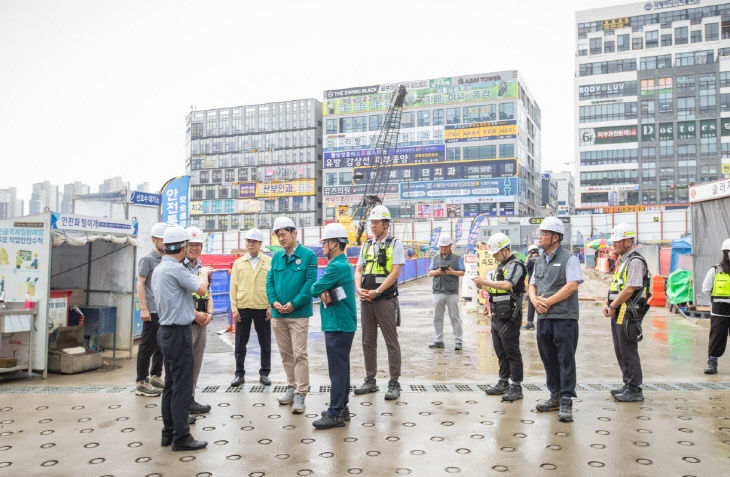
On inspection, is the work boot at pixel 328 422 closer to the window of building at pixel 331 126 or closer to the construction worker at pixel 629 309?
the construction worker at pixel 629 309

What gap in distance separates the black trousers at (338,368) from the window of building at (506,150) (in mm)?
77269

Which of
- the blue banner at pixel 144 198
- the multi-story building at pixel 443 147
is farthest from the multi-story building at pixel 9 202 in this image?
the blue banner at pixel 144 198

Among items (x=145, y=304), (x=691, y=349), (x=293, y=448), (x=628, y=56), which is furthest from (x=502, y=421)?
(x=628, y=56)

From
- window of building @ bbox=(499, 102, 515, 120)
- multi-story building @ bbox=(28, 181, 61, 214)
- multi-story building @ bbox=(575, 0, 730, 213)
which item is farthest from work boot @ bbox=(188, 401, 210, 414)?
multi-story building @ bbox=(28, 181, 61, 214)

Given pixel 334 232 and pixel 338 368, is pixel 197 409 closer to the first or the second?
Result: pixel 338 368

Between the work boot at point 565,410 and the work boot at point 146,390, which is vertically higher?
the work boot at point 565,410

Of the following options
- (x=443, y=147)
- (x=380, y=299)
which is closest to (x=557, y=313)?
(x=380, y=299)

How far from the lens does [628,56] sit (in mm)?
71250

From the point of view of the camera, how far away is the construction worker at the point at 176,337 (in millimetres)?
4309

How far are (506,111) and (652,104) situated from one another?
19664mm

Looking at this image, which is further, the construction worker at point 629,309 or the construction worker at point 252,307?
the construction worker at point 252,307

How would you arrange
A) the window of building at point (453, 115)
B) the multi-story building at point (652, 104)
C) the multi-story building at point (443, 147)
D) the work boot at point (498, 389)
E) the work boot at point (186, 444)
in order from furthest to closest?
the window of building at point (453, 115) → the multi-story building at point (443, 147) → the multi-story building at point (652, 104) → the work boot at point (498, 389) → the work boot at point (186, 444)

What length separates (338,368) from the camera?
5.02 meters

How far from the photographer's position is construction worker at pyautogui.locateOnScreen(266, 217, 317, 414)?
534 centimetres
